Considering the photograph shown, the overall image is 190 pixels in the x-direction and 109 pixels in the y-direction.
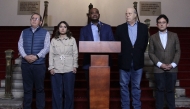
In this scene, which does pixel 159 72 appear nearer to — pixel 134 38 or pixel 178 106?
pixel 134 38

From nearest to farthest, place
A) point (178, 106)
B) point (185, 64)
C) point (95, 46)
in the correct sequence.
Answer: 1. point (95, 46)
2. point (178, 106)
3. point (185, 64)

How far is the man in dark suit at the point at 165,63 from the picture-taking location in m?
2.86

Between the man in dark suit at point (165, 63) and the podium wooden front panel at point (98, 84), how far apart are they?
819mm

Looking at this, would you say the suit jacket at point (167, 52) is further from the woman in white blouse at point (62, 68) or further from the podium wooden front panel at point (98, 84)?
the woman in white blouse at point (62, 68)

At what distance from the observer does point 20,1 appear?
814 cm

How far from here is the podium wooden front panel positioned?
2.40 meters

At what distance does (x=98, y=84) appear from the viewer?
2414 millimetres

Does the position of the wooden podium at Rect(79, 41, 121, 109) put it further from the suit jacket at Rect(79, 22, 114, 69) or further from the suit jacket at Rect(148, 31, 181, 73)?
the suit jacket at Rect(148, 31, 181, 73)

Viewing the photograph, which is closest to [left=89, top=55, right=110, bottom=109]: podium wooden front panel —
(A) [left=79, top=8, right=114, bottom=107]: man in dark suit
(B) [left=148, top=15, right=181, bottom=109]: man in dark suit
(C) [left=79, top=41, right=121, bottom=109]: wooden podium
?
(C) [left=79, top=41, right=121, bottom=109]: wooden podium

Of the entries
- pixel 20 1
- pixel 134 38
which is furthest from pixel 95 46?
pixel 20 1

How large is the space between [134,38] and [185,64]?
2007mm

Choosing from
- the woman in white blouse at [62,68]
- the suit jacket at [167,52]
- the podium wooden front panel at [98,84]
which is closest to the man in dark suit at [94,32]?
the woman in white blouse at [62,68]

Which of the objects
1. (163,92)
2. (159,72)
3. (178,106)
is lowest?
(178,106)

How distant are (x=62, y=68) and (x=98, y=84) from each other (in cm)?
59
